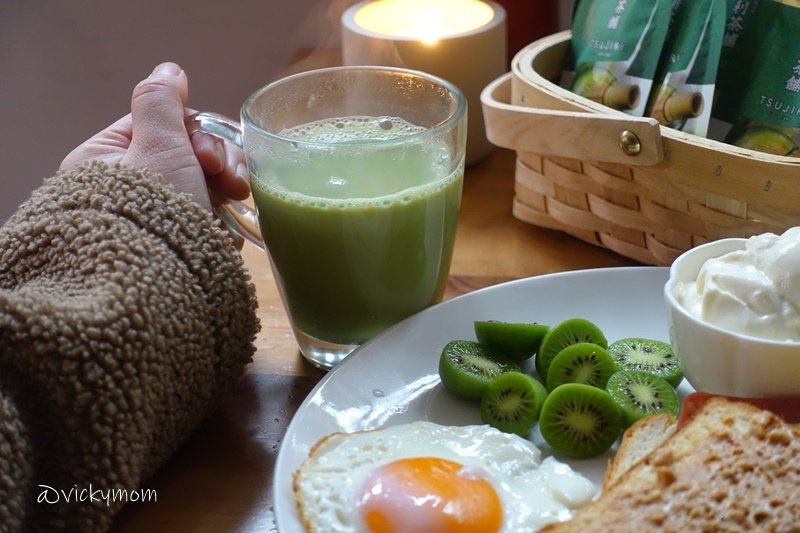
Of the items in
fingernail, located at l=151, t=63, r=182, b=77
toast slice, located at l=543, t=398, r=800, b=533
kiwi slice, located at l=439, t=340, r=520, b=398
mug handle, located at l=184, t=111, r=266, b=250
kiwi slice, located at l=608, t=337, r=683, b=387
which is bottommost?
kiwi slice, located at l=608, t=337, r=683, b=387

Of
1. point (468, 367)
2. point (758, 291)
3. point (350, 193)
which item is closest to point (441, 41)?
point (350, 193)

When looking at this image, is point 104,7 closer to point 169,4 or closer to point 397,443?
point 169,4

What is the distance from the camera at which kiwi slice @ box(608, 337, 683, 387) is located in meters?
1.17

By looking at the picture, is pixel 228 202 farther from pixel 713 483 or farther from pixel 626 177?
pixel 713 483

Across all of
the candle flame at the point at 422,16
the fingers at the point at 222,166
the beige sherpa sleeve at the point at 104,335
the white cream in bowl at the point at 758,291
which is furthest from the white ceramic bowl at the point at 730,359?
the candle flame at the point at 422,16

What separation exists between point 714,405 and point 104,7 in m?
2.22

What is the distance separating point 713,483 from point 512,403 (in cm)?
27

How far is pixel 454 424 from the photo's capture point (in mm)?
1141

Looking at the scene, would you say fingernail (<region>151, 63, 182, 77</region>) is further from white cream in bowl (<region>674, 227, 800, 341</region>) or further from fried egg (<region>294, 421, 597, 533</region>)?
white cream in bowl (<region>674, 227, 800, 341</region>)

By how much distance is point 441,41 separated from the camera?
1758mm

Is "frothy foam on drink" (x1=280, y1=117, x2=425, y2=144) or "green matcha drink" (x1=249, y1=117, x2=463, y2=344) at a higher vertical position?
"frothy foam on drink" (x1=280, y1=117, x2=425, y2=144)

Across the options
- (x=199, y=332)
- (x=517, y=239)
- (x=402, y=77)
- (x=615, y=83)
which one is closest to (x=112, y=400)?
(x=199, y=332)

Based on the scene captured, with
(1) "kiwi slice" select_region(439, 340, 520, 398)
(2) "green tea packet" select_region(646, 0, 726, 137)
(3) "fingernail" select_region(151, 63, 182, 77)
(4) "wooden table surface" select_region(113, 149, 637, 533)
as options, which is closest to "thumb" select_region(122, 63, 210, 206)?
(3) "fingernail" select_region(151, 63, 182, 77)

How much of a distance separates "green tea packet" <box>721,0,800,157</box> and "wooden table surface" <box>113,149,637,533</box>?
29cm
